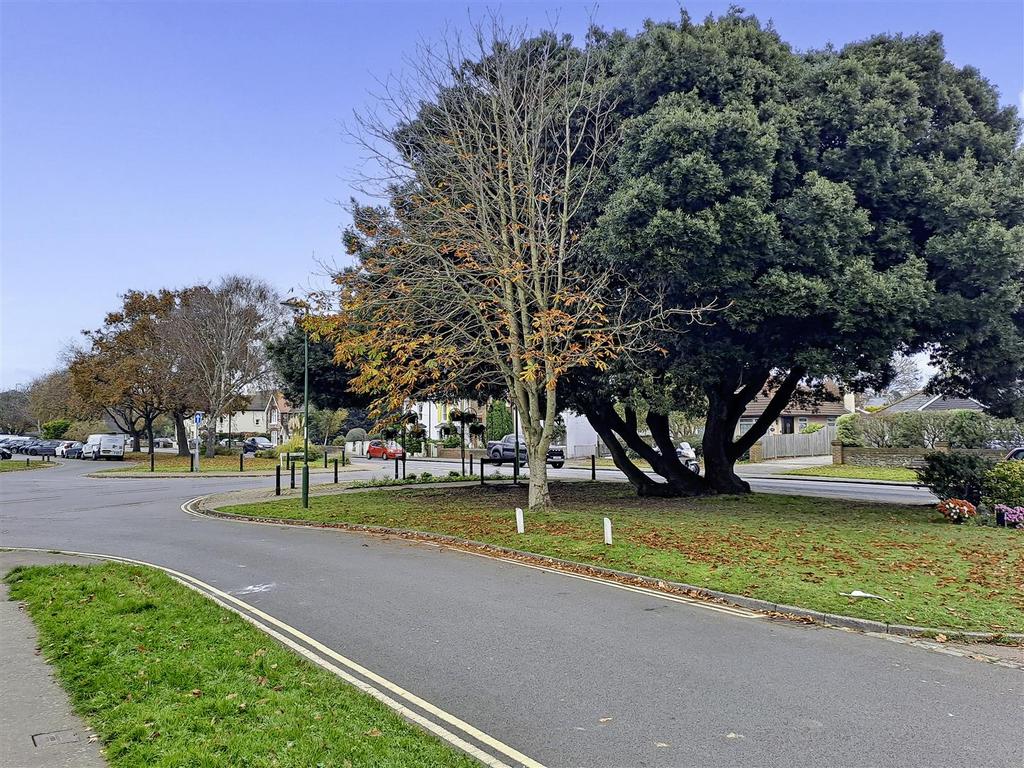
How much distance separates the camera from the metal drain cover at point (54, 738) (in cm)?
487

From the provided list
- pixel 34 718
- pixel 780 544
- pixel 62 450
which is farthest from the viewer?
pixel 62 450

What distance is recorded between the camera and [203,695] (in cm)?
561

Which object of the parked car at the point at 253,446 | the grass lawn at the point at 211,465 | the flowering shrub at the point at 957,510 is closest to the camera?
the flowering shrub at the point at 957,510

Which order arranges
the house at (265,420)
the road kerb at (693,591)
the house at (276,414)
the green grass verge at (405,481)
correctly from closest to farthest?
the road kerb at (693,591) < the green grass verge at (405,481) < the house at (265,420) < the house at (276,414)

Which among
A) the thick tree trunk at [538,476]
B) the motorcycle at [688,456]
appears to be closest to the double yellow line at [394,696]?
the thick tree trunk at [538,476]

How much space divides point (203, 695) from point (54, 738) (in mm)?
990

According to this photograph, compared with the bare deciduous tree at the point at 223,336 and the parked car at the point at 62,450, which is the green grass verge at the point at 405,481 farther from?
the parked car at the point at 62,450

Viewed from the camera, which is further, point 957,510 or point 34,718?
point 957,510

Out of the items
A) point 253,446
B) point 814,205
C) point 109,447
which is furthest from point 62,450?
point 814,205

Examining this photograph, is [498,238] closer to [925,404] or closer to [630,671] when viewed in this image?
[630,671]

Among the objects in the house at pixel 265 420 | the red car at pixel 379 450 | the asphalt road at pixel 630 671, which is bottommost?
the asphalt road at pixel 630 671

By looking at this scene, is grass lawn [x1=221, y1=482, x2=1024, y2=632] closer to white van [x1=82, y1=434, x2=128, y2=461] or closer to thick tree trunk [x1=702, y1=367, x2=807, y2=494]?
thick tree trunk [x1=702, y1=367, x2=807, y2=494]

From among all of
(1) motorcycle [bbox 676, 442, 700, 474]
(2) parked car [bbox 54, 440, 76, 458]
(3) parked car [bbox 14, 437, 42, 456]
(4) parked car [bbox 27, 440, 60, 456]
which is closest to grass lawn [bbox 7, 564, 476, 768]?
(1) motorcycle [bbox 676, 442, 700, 474]

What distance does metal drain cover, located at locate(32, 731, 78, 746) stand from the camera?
487 cm
